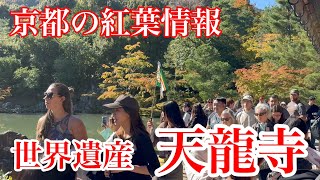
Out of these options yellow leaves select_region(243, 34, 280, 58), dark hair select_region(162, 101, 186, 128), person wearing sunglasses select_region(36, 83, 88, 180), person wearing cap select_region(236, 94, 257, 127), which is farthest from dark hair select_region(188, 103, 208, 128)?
yellow leaves select_region(243, 34, 280, 58)

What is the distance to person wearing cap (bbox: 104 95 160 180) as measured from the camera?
2129 millimetres

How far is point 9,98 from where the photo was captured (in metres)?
25.5

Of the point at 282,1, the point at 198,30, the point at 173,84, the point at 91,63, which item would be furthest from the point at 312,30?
the point at 91,63

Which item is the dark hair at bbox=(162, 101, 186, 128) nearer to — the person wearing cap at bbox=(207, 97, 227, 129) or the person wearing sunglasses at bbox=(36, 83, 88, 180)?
A: the person wearing sunglasses at bbox=(36, 83, 88, 180)

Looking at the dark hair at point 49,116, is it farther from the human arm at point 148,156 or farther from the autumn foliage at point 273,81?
the autumn foliage at point 273,81

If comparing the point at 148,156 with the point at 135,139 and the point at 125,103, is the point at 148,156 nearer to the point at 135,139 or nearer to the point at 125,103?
the point at 135,139

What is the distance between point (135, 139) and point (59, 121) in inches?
17.9

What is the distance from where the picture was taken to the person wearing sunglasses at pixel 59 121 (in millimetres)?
2322

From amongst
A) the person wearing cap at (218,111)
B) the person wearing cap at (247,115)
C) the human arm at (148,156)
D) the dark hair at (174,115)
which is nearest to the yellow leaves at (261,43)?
the person wearing cap at (247,115)

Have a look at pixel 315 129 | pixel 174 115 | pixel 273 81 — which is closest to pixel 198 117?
pixel 315 129

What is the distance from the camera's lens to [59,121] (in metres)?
2.35

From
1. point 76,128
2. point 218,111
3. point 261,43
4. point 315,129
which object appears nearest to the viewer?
point 76,128

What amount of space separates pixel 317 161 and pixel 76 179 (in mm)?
1233

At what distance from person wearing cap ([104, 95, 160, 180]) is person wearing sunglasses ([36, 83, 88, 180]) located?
24 centimetres
